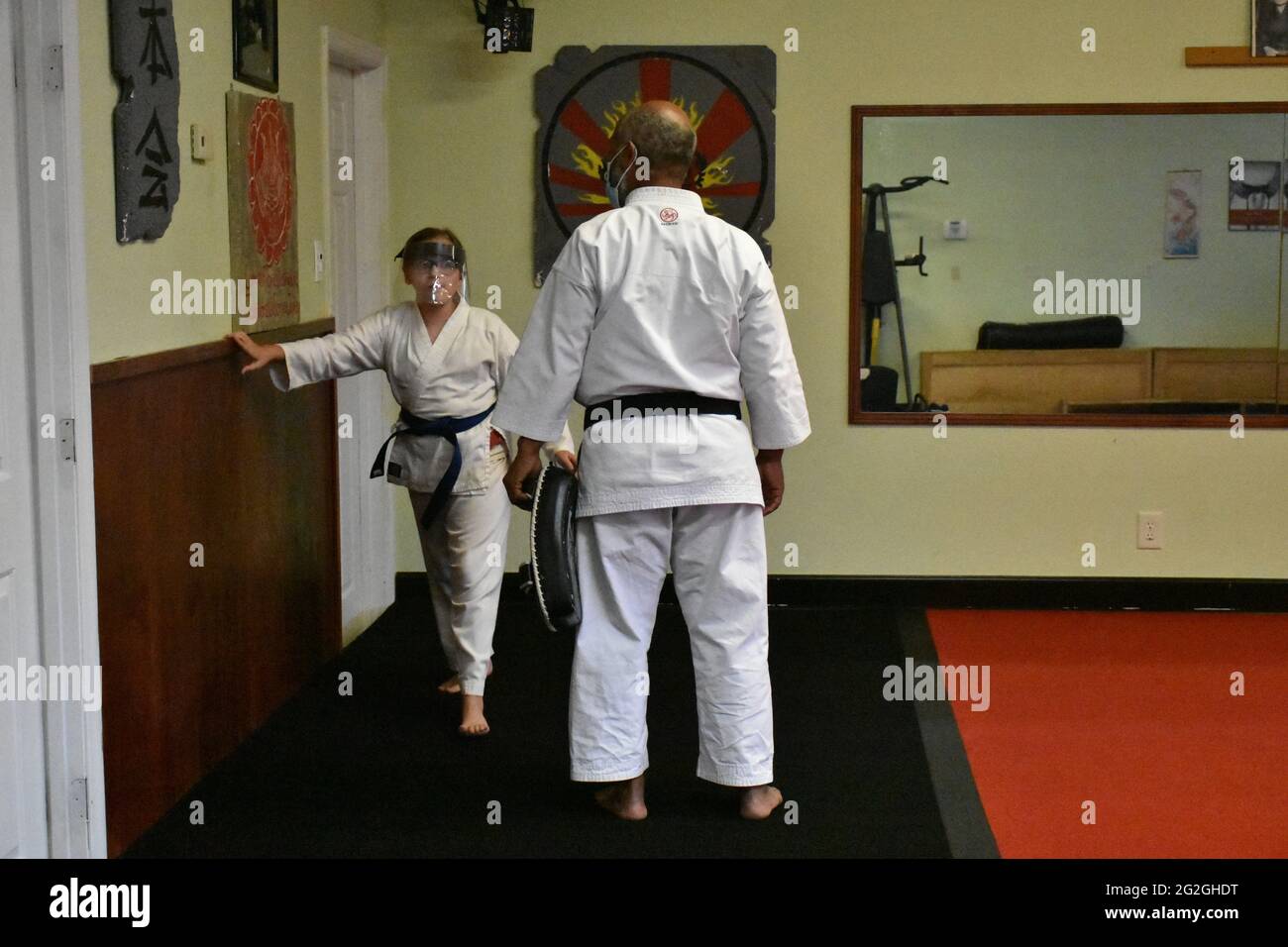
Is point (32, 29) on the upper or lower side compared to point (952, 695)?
upper

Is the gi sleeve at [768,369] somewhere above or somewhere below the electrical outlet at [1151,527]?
above

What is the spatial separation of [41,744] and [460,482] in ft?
4.36

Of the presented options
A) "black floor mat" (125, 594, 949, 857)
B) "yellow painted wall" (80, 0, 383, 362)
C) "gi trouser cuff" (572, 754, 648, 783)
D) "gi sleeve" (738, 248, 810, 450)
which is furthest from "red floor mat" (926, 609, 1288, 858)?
"yellow painted wall" (80, 0, 383, 362)

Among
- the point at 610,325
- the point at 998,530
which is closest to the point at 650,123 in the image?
the point at 610,325

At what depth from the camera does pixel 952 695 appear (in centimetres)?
442

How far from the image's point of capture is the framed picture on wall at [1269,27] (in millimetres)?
5270

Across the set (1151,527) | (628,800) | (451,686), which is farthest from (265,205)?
(1151,527)

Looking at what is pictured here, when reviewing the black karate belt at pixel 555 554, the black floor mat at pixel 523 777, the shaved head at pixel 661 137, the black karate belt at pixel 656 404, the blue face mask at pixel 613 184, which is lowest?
the black floor mat at pixel 523 777

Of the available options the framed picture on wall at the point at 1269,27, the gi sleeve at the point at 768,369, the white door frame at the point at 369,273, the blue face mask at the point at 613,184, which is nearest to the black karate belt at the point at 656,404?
the gi sleeve at the point at 768,369

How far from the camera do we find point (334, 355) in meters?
3.88

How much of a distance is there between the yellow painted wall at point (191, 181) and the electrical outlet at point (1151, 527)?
291cm

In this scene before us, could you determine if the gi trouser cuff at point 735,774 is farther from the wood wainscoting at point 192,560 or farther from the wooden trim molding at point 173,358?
the wooden trim molding at point 173,358
